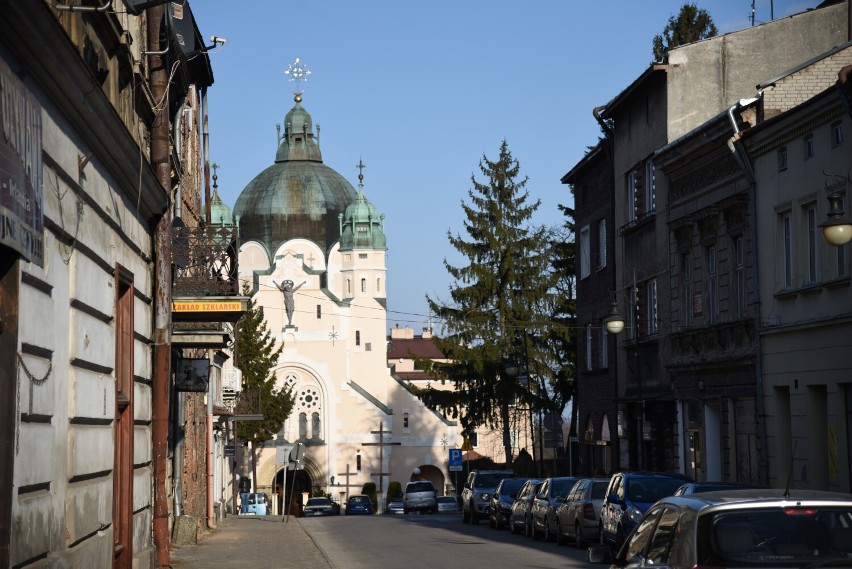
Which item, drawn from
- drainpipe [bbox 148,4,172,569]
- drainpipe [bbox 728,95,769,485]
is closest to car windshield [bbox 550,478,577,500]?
drainpipe [bbox 728,95,769,485]

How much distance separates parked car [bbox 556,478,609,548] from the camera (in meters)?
25.9

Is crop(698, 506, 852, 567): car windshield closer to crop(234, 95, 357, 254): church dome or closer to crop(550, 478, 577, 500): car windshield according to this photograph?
crop(550, 478, 577, 500): car windshield

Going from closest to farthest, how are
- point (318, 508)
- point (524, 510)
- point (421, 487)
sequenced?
point (524, 510) < point (421, 487) < point (318, 508)

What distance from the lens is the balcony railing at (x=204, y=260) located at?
22.4 m

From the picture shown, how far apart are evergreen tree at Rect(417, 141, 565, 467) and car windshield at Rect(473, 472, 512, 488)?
19423mm

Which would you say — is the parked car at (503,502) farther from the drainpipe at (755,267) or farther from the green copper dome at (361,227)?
the green copper dome at (361,227)

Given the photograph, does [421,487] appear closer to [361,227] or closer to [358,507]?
[358,507]

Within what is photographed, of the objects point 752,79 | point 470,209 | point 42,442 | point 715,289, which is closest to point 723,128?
point 715,289

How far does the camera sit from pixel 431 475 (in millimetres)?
102500

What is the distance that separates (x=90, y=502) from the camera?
467 inches

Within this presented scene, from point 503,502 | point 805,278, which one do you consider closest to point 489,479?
point 503,502

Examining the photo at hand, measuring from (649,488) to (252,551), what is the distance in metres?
9.15

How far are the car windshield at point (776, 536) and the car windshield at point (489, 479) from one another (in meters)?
35.5

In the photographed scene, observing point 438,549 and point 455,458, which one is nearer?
point 438,549
